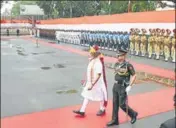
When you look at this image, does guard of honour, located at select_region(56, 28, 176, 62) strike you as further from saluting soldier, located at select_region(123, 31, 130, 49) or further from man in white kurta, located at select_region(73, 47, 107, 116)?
man in white kurta, located at select_region(73, 47, 107, 116)

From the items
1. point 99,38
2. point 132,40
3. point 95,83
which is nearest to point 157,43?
point 132,40

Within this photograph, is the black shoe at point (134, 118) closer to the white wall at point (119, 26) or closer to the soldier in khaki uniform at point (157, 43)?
the soldier in khaki uniform at point (157, 43)

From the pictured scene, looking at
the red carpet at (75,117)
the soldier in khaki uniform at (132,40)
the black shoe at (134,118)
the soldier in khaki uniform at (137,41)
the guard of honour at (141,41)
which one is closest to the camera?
the black shoe at (134,118)

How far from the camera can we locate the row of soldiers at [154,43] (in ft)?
59.8

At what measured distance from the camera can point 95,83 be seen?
794 cm

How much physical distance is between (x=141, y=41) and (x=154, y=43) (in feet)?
5.26

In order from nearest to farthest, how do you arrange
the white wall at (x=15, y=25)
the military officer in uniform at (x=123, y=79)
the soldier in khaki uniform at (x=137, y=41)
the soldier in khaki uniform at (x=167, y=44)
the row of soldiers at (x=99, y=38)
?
the military officer in uniform at (x=123, y=79)
the soldier in khaki uniform at (x=167, y=44)
the soldier in khaki uniform at (x=137, y=41)
the row of soldiers at (x=99, y=38)
the white wall at (x=15, y=25)

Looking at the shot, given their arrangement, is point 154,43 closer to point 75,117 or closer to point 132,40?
point 132,40

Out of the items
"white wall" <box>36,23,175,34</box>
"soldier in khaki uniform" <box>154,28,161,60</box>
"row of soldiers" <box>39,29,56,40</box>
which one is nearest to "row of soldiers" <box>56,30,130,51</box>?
"white wall" <box>36,23,175,34</box>

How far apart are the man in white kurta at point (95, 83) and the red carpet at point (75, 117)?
321 mm

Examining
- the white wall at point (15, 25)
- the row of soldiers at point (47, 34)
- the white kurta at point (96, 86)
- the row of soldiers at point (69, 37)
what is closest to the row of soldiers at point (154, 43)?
the white kurta at point (96, 86)

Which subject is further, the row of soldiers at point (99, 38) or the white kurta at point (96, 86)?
the row of soldiers at point (99, 38)

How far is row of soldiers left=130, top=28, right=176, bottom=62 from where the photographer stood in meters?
18.2


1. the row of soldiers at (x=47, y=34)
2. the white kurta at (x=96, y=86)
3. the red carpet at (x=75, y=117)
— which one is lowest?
the red carpet at (x=75, y=117)
